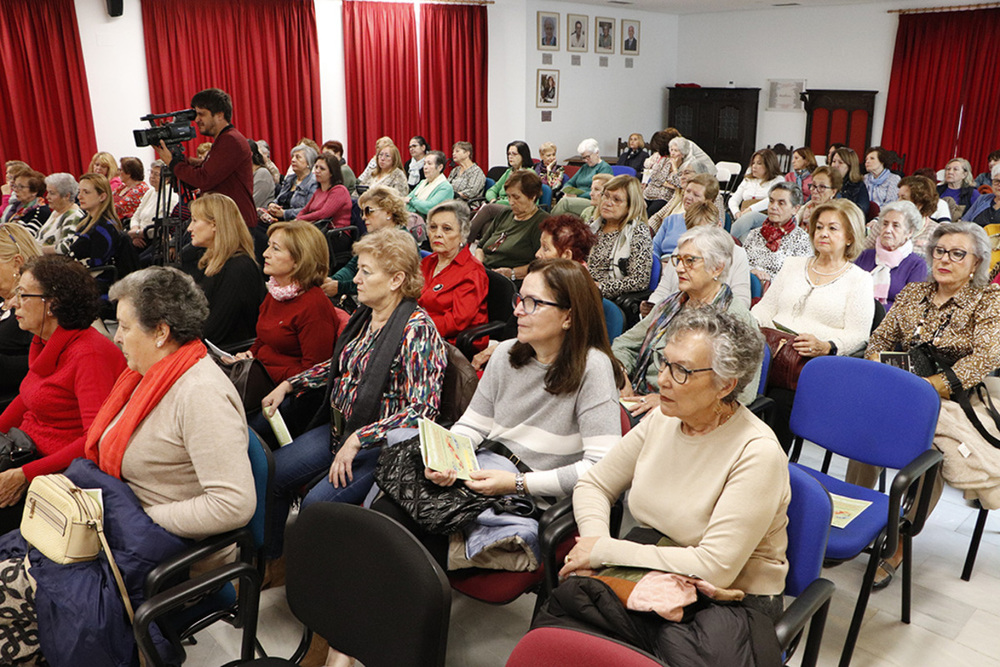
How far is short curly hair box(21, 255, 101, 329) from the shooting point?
7.69 ft

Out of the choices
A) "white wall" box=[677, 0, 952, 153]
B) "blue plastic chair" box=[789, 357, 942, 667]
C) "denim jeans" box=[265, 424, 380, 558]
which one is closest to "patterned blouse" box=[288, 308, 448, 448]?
"denim jeans" box=[265, 424, 380, 558]

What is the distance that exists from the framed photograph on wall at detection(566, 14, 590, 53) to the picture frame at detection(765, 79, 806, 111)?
9.91 feet

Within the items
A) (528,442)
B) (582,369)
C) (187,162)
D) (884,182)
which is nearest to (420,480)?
(528,442)

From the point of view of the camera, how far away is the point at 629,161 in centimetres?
1043

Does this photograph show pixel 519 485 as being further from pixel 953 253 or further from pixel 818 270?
pixel 818 270

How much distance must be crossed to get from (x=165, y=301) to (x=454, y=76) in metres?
9.59

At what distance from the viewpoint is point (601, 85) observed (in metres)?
12.3

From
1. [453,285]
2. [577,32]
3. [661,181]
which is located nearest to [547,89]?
[577,32]

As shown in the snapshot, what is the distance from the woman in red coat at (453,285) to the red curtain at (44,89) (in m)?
6.42

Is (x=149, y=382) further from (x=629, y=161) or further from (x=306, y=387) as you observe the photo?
(x=629, y=161)

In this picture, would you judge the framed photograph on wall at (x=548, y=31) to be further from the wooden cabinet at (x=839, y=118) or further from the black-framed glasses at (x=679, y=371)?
the black-framed glasses at (x=679, y=371)

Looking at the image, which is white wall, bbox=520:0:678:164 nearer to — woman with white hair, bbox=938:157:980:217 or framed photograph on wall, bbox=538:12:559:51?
framed photograph on wall, bbox=538:12:559:51

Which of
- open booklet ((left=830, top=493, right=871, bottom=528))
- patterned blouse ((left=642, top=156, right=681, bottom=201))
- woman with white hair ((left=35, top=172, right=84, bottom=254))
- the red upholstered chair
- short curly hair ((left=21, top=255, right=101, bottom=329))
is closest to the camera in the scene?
the red upholstered chair

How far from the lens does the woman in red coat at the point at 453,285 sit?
3529 mm
